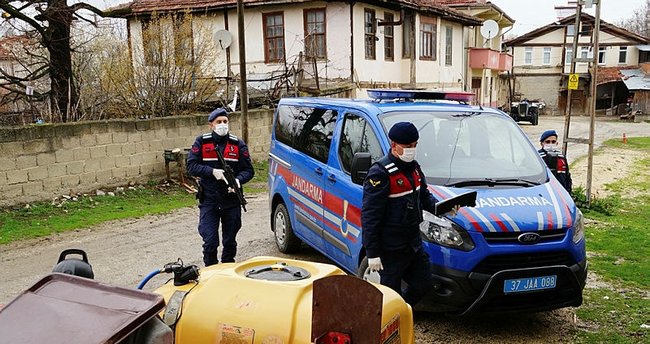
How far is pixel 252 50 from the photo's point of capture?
22.7 m

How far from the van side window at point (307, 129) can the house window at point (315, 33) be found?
1424 centimetres

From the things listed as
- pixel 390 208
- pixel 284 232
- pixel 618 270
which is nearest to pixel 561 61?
pixel 618 270

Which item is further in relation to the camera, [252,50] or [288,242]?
[252,50]

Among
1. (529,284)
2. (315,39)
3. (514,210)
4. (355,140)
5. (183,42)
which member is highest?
(315,39)

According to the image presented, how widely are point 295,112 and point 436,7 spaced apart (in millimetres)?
20563

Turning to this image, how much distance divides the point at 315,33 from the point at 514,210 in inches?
709

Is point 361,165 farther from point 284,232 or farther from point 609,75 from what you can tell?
point 609,75

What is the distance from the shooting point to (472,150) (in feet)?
18.1

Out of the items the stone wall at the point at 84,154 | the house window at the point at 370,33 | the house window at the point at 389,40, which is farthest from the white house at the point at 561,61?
the stone wall at the point at 84,154

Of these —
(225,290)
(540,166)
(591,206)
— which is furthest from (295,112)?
(591,206)

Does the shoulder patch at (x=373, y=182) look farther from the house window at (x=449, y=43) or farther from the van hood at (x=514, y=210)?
the house window at (x=449, y=43)

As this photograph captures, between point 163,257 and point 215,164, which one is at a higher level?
point 215,164

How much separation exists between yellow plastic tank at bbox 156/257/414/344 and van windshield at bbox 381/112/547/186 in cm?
224

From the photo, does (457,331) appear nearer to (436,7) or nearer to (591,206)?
(591,206)
